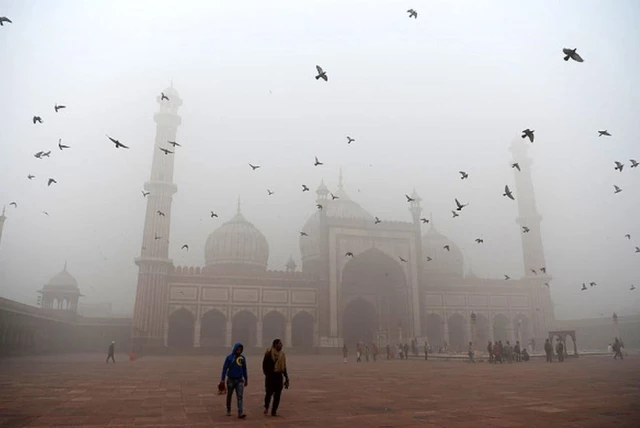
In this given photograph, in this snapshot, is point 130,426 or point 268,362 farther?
point 268,362

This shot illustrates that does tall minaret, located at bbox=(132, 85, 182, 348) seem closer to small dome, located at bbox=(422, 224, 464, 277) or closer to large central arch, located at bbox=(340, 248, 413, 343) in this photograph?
large central arch, located at bbox=(340, 248, 413, 343)

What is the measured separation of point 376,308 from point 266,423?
29537 millimetres

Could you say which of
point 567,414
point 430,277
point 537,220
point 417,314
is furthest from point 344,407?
point 537,220

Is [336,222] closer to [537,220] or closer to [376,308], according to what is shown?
[376,308]

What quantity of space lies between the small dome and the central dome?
1366cm

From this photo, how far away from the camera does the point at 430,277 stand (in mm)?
36906

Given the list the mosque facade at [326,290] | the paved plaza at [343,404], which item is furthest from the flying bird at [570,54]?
the mosque facade at [326,290]

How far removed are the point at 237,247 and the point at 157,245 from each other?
738 centimetres

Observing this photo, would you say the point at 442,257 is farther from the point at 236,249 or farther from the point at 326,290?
the point at 236,249

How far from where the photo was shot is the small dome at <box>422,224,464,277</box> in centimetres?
3925

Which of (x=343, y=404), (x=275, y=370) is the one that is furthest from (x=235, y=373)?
(x=343, y=404)

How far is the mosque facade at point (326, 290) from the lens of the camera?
28609mm

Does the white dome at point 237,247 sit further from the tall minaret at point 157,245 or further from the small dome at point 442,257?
Result: the small dome at point 442,257

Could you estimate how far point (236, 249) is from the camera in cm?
3478
